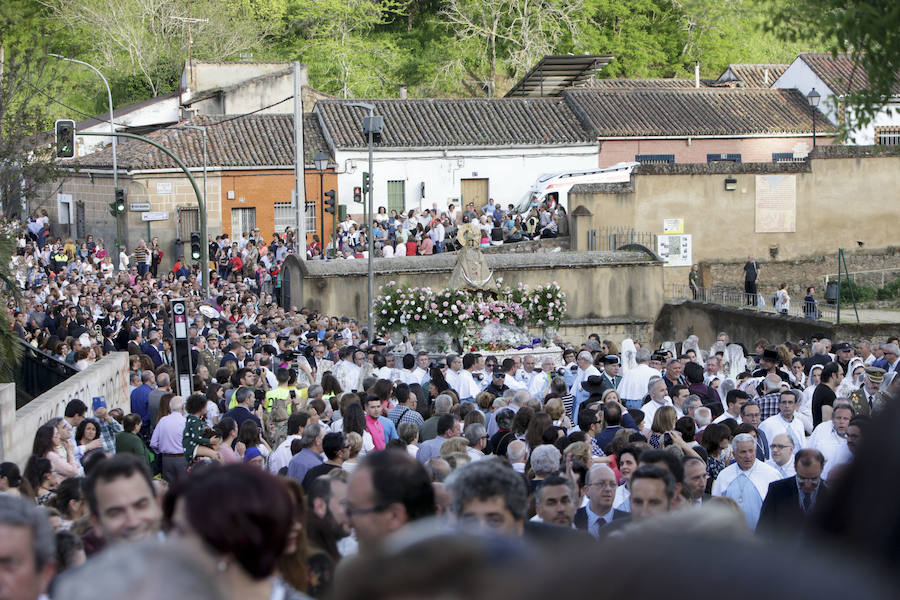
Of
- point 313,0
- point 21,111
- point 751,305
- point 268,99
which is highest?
point 313,0

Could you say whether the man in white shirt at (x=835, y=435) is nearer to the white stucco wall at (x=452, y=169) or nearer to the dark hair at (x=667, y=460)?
→ the dark hair at (x=667, y=460)

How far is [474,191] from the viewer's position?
4547 cm

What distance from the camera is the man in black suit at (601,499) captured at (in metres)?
6.77

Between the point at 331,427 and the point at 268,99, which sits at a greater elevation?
the point at 268,99

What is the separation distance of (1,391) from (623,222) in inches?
956

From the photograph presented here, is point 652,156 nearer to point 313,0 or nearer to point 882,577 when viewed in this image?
point 313,0

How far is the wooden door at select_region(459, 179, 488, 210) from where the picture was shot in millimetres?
45188

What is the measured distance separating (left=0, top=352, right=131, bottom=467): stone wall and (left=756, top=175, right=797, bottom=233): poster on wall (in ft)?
70.3

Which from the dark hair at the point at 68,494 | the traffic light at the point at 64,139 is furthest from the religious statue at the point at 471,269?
the dark hair at the point at 68,494

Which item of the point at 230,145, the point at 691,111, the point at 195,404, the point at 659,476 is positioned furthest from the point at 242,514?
the point at 691,111

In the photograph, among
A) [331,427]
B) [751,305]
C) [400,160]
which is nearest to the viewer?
[331,427]

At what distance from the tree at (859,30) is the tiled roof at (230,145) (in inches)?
1330

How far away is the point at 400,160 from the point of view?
44.0m

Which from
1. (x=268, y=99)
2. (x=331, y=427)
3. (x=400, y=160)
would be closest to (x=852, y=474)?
(x=331, y=427)
